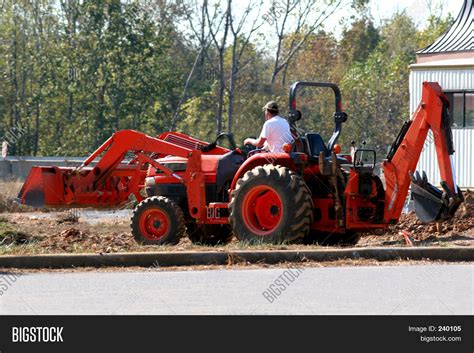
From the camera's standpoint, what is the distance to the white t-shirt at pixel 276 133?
17.3 meters

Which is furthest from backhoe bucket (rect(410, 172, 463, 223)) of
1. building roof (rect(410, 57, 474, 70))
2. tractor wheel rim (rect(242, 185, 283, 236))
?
building roof (rect(410, 57, 474, 70))

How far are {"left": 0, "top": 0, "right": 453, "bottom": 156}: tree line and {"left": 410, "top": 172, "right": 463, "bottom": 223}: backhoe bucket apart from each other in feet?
108

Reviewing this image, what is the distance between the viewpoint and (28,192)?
66.5 feet

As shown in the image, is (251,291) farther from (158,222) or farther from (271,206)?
(158,222)

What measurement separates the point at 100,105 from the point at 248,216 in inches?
1346

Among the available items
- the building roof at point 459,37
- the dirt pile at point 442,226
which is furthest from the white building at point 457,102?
the dirt pile at point 442,226

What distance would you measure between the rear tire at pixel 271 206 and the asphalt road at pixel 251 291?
278cm

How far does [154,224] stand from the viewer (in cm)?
1870

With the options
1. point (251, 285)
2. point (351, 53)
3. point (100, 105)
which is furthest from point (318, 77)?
point (251, 285)

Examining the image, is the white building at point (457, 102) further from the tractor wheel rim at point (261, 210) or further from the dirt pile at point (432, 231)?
the tractor wheel rim at point (261, 210)

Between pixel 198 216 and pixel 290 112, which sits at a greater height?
pixel 290 112

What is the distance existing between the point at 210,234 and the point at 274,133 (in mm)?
2452

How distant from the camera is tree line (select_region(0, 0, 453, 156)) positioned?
50.6 metres

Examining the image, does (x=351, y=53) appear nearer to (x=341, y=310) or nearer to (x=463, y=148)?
(x=463, y=148)
